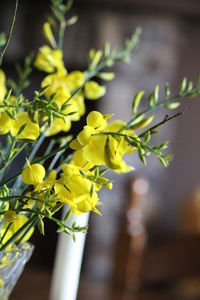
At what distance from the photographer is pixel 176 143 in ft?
13.9

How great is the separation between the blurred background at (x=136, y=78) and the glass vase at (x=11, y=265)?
322 centimetres

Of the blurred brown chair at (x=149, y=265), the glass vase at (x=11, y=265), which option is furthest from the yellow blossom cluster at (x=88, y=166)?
the blurred brown chair at (x=149, y=265)

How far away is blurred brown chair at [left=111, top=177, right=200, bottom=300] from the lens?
323 cm

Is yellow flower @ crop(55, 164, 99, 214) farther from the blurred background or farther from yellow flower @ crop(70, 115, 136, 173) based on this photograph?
the blurred background

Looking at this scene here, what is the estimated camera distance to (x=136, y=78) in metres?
4.05

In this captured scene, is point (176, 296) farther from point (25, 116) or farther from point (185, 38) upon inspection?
point (25, 116)

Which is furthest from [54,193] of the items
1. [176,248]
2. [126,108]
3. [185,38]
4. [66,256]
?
[185,38]

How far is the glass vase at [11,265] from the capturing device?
58 centimetres

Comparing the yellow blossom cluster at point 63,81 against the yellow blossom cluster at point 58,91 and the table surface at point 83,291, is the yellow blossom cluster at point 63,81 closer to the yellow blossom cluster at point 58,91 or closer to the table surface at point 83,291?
the yellow blossom cluster at point 58,91

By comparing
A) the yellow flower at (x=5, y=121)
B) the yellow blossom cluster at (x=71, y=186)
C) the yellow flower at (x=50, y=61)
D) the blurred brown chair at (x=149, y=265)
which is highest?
the blurred brown chair at (x=149, y=265)

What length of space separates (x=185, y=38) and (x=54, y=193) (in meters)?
3.84

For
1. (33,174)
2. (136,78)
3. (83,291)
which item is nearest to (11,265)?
(33,174)

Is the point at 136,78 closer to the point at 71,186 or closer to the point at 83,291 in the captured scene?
the point at 83,291

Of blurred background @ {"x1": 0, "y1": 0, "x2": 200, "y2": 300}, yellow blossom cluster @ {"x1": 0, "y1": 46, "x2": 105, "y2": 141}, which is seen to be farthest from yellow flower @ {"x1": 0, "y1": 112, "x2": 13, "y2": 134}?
blurred background @ {"x1": 0, "y1": 0, "x2": 200, "y2": 300}
